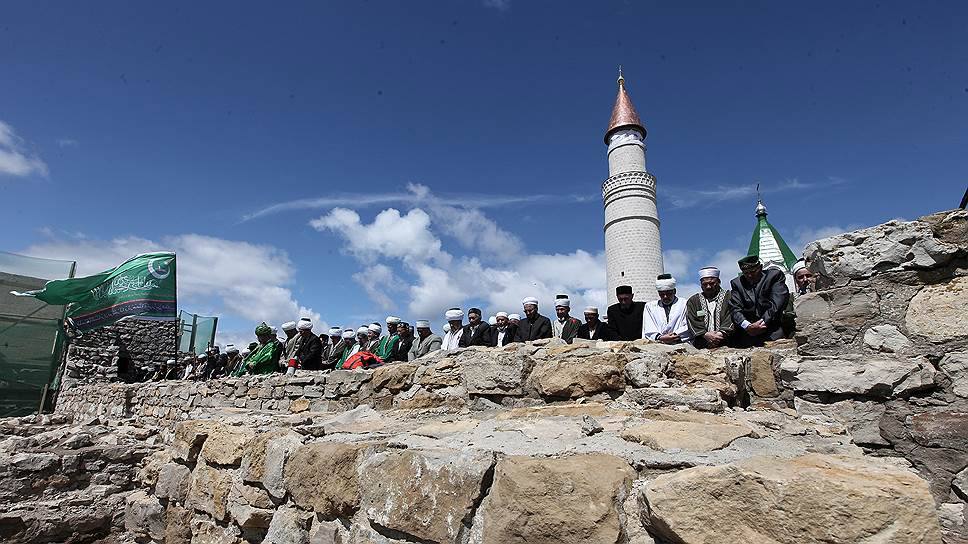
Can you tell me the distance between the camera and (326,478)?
2.41 meters

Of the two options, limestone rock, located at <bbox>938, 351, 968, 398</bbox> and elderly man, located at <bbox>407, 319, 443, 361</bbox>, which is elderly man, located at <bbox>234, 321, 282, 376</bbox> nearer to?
elderly man, located at <bbox>407, 319, 443, 361</bbox>

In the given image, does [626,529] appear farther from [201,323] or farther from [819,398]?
[201,323]

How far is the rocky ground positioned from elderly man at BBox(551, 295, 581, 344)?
3025mm

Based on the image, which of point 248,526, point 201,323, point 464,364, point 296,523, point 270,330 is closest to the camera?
point 296,523

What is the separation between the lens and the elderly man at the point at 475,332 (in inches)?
286

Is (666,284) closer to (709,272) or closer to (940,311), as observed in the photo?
(709,272)

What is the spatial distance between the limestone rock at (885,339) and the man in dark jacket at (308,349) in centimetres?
Answer: 832

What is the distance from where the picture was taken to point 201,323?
21.2 meters

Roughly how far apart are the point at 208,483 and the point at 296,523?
1.09 metres

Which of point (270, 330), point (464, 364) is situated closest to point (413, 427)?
point (464, 364)

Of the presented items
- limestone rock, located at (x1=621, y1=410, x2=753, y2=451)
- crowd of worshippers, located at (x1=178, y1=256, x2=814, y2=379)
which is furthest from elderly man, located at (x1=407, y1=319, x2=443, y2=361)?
limestone rock, located at (x1=621, y1=410, x2=753, y2=451)

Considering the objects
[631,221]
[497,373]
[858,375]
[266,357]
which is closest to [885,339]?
[858,375]

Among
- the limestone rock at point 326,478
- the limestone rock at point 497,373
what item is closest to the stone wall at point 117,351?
the limestone rock at point 497,373

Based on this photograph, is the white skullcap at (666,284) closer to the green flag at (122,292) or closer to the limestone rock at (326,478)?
the limestone rock at (326,478)
